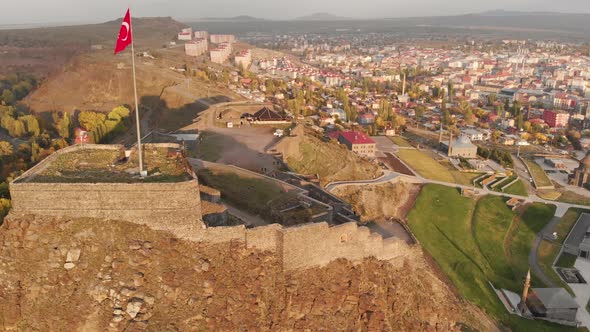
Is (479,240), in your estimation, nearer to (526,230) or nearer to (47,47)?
(526,230)

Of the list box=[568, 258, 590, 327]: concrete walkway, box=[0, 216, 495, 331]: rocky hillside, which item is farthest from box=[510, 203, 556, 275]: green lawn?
box=[0, 216, 495, 331]: rocky hillside

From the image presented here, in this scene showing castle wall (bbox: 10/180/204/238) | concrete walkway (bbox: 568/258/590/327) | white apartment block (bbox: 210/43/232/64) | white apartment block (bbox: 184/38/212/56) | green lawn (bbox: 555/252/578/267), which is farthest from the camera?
white apartment block (bbox: 210/43/232/64)

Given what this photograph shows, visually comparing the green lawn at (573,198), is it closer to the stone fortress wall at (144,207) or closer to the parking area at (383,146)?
the parking area at (383,146)

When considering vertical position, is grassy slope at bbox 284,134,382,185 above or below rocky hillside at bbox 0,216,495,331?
below

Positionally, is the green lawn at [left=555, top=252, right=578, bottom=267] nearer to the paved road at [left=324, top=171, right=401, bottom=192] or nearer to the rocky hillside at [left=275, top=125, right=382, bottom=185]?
the paved road at [left=324, top=171, right=401, bottom=192]

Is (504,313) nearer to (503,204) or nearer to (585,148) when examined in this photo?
(503,204)

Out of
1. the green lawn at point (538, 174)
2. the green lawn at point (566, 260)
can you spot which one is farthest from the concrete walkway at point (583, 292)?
the green lawn at point (538, 174)

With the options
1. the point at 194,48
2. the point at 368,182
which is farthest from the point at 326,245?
the point at 194,48
